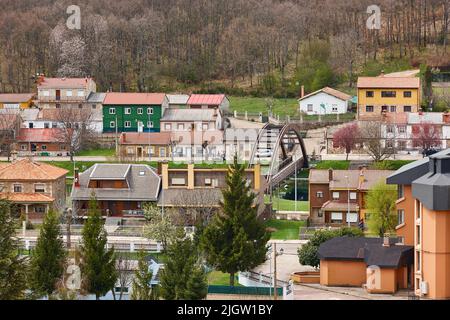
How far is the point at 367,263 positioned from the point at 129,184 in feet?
50.4

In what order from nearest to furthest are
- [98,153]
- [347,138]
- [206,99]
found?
[347,138] → [98,153] → [206,99]

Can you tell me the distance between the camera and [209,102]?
55406mm

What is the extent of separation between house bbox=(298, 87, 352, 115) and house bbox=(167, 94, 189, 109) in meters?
6.11

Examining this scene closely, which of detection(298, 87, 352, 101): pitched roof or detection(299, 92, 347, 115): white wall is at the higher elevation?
detection(298, 87, 352, 101): pitched roof

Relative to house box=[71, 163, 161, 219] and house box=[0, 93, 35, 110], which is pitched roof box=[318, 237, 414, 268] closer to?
house box=[71, 163, 161, 219]

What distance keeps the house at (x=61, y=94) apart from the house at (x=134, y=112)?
192 centimetres

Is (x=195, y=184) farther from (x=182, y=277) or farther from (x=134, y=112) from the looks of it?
(x=182, y=277)

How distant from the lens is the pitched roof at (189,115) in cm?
5309

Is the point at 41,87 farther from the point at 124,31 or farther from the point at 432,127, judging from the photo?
the point at 432,127

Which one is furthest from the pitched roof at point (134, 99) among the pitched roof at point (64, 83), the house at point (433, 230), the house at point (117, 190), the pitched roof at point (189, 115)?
the house at point (433, 230)

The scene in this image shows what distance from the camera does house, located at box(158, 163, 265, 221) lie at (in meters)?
38.2

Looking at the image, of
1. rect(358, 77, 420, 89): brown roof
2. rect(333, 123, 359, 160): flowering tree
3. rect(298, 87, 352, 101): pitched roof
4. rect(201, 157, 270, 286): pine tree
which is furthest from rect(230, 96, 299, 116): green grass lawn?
rect(201, 157, 270, 286): pine tree

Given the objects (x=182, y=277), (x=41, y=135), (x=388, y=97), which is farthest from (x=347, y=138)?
(x=182, y=277)
